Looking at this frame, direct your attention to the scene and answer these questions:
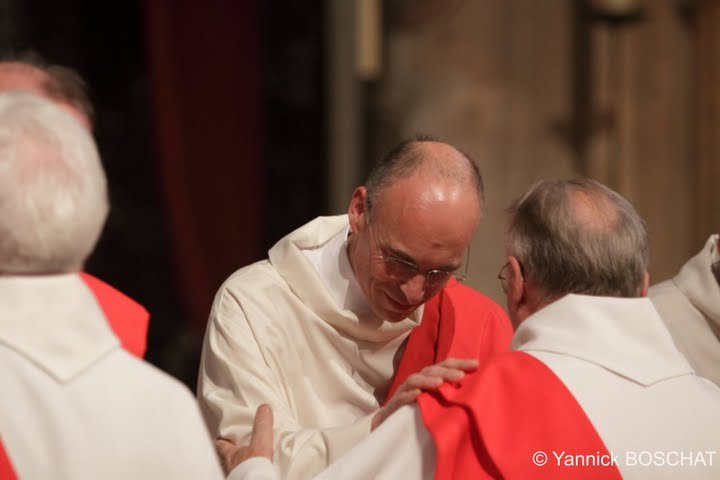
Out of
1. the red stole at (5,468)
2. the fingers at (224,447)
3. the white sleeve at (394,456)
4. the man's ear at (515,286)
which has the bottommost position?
the fingers at (224,447)

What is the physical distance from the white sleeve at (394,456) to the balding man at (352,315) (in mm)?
350

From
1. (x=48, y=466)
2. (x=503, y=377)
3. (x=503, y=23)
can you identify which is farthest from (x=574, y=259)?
(x=503, y=23)

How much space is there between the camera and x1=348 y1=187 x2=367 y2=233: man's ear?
3.08m

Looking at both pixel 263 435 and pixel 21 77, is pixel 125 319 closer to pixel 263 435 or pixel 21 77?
pixel 263 435

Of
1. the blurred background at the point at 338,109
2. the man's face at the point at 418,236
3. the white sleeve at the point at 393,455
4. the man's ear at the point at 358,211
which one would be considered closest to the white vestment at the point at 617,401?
the white sleeve at the point at 393,455

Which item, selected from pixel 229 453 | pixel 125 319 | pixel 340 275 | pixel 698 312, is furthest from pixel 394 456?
pixel 698 312

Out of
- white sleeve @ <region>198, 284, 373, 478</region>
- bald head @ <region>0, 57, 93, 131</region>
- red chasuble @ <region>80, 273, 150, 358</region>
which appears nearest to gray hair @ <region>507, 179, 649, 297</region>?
white sleeve @ <region>198, 284, 373, 478</region>

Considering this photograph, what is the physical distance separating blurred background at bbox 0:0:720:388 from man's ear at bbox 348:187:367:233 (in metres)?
3.29

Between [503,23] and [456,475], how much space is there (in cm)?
476

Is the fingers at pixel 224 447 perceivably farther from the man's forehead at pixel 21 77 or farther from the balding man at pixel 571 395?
the man's forehead at pixel 21 77

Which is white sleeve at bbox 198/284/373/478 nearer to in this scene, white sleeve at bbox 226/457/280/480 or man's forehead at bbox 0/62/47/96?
white sleeve at bbox 226/457/280/480

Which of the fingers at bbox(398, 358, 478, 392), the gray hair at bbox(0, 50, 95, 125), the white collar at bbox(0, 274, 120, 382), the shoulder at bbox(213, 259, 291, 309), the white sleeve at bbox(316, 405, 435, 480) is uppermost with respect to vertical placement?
the gray hair at bbox(0, 50, 95, 125)

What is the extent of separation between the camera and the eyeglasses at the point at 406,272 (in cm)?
296

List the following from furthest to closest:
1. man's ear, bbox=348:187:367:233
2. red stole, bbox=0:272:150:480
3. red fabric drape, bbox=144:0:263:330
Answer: red fabric drape, bbox=144:0:263:330, man's ear, bbox=348:187:367:233, red stole, bbox=0:272:150:480
